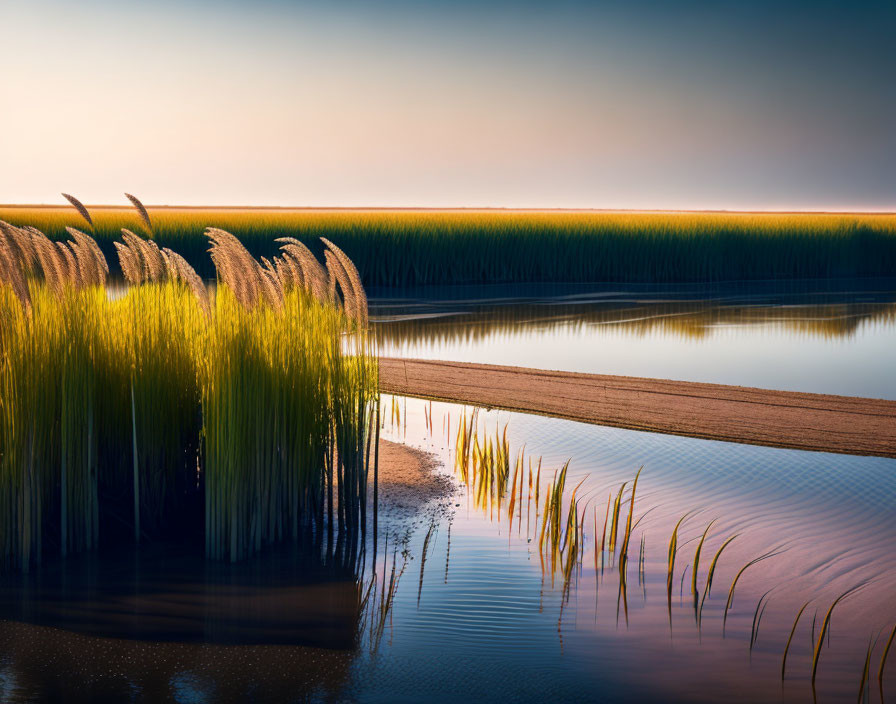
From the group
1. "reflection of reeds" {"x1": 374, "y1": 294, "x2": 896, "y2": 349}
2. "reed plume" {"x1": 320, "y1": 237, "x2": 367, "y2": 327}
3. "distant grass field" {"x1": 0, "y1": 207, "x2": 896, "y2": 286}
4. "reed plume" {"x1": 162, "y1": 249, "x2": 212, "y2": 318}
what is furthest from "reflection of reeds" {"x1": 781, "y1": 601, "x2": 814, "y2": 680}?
"distant grass field" {"x1": 0, "y1": 207, "x2": 896, "y2": 286}

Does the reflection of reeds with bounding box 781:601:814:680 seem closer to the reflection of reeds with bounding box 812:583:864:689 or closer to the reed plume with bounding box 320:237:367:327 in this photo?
the reflection of reeds with bounding box 812:583:864:689

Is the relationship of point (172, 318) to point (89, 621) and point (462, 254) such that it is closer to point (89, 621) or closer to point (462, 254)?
point (89, 621)

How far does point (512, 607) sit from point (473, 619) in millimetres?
300

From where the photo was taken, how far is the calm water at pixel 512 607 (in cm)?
493

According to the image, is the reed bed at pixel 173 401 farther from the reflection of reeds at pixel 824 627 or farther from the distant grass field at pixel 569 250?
the distant grass field at pixel 569 250

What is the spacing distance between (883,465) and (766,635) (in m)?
4.55

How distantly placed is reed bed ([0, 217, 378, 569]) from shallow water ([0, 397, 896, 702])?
40 cm

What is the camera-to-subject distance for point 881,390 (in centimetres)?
1398

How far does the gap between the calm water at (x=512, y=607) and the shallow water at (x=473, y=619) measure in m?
0.02

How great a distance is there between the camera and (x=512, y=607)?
585cm

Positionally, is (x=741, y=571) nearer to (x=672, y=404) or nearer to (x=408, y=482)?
(x=408, y=482)

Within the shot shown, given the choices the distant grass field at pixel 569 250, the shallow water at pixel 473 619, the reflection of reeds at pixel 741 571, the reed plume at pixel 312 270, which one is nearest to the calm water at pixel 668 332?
the distant grass field at pixel 569 250

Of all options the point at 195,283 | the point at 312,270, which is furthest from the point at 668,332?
the point at 195,283

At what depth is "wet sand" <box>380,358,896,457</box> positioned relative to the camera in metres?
10.4
